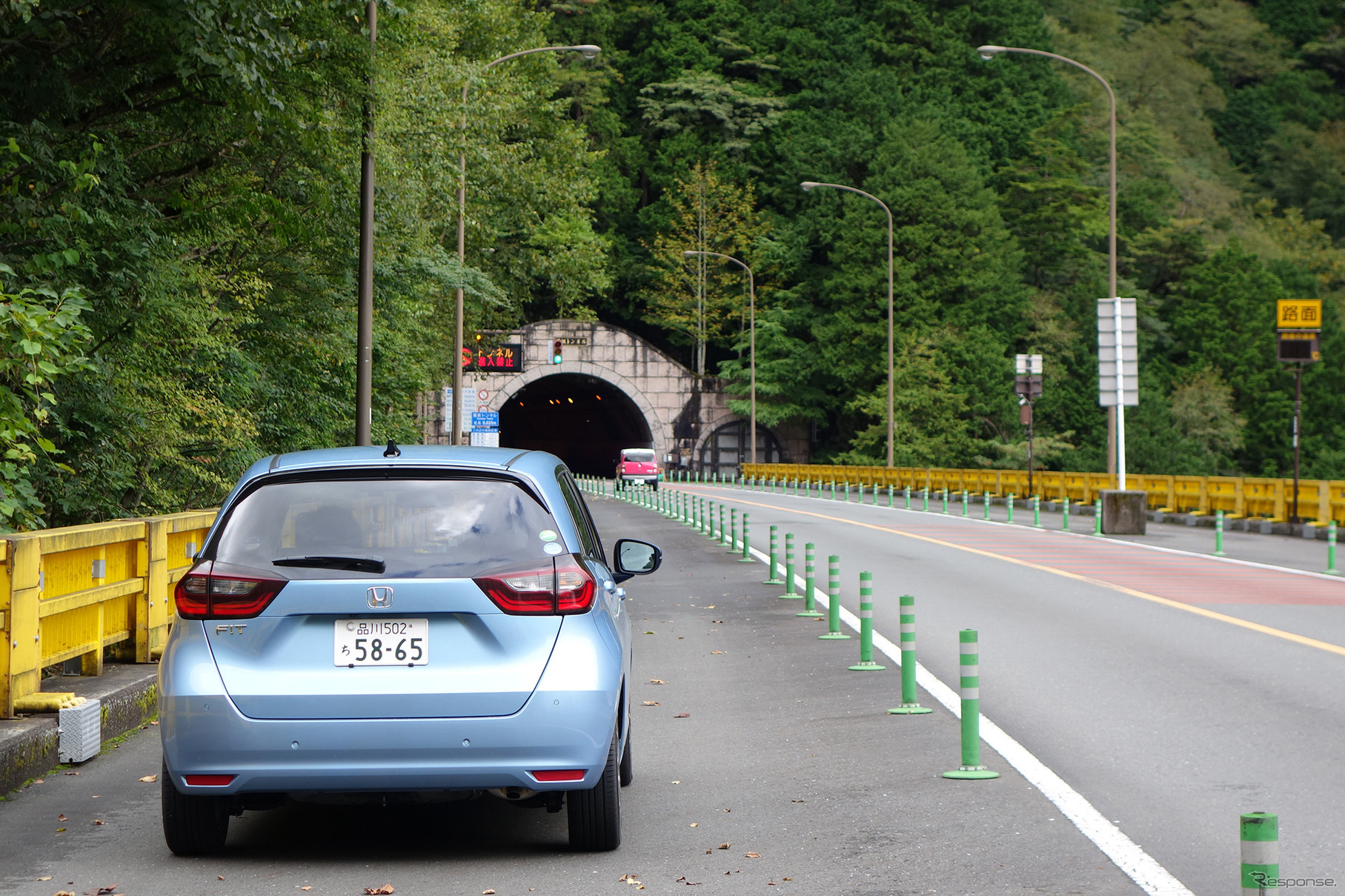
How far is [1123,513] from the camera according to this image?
30.2m

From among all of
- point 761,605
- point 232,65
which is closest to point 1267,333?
point 761,605

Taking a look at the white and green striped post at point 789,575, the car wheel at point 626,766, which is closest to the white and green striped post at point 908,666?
the car wheel at point 626,766

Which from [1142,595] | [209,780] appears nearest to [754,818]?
[209,780]

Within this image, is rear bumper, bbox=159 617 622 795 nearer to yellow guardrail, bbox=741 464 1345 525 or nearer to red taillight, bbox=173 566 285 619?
red taillight, bbox=173 566 285 619

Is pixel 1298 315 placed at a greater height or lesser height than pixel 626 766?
greater

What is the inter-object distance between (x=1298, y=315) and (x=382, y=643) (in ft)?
109

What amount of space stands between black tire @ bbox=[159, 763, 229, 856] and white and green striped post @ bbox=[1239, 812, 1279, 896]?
3930 millimetres

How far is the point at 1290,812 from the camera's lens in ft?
22.2

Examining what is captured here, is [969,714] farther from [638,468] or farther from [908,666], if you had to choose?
[638,468]

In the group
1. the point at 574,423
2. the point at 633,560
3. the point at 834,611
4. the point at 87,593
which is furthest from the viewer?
the point at 574,423

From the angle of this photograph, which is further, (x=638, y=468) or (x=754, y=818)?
(x=638, y=468)

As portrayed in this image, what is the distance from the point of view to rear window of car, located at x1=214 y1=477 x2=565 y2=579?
576 centimetres

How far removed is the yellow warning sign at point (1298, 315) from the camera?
33781 mm

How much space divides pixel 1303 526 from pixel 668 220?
218 feet
